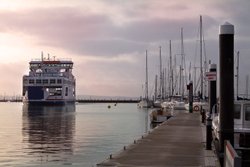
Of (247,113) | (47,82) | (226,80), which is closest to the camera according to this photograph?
(226,80)

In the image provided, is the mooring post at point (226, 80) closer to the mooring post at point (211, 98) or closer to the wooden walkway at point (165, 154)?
the wooden walkway at point (165, 154)

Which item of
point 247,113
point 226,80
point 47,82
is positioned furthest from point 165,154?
point 47,82

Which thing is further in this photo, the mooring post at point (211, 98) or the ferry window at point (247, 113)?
the mooring post at point (211, 98)

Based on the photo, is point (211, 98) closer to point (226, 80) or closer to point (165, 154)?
point (165, 154)

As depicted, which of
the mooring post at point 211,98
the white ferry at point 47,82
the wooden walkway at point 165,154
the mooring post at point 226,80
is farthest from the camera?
the white ferry at point 47,82

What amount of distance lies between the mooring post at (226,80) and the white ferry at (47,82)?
469ft

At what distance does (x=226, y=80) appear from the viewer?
1677 cm

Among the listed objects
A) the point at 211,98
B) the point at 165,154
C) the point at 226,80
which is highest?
the point at 226,80

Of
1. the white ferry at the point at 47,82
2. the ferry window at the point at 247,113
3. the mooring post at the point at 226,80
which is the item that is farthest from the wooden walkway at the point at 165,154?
the white ferry at the point at 47,82

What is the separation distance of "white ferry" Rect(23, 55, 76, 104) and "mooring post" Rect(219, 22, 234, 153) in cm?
14298

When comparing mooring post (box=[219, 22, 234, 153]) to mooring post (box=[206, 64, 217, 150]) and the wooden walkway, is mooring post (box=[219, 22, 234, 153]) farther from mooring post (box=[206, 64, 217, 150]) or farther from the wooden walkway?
mooring post (box=[206, 64, 217, 150])

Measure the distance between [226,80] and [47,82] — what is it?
149 metres

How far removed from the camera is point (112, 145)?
33.3 meters

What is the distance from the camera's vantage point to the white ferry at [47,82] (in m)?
160
